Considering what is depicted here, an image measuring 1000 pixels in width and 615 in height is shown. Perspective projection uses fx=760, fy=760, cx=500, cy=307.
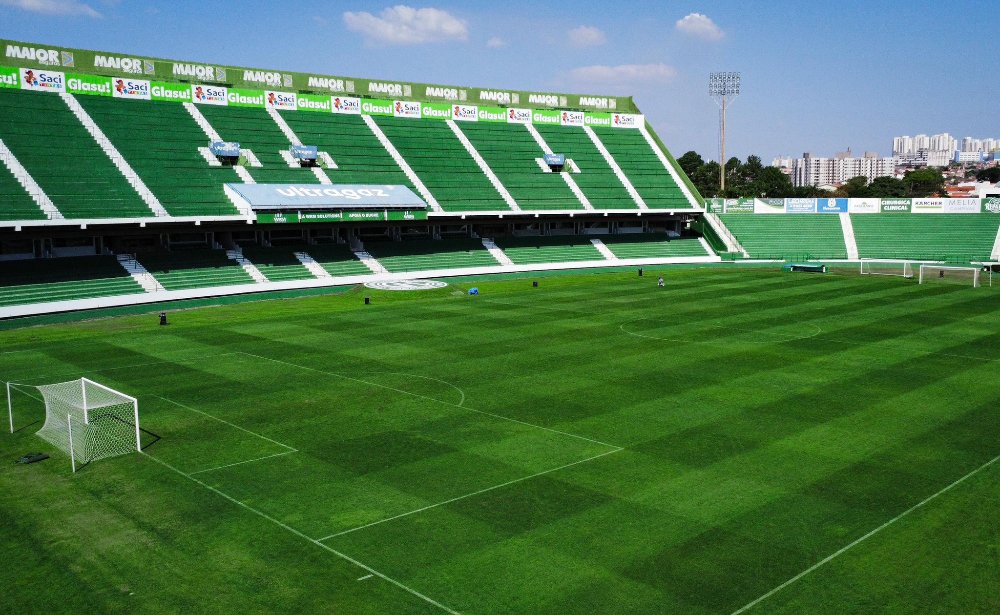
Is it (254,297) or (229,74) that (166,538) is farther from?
(229,74)

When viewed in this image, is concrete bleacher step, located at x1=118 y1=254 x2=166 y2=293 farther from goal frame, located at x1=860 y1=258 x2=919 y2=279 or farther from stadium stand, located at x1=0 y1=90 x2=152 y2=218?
goal frame, located at x1=860 y1=258 x2=919 y2=279

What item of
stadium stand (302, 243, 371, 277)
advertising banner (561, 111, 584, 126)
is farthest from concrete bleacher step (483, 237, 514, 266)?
advertising banner (561, 111, 584, 126)

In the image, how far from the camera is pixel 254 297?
43844 mm

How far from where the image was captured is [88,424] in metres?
16.7

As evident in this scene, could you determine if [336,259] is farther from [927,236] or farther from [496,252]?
[927,236]

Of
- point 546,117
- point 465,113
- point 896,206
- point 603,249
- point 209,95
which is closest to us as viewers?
point 209,95

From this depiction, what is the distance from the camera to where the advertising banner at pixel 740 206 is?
7025 centimetres

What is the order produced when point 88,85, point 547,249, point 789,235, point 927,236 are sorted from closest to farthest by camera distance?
point 88,85, point 547,249, point 927,236, point 789,235

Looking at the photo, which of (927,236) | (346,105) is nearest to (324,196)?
(346,105)

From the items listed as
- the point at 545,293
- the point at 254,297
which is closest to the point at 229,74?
the point at 254,297

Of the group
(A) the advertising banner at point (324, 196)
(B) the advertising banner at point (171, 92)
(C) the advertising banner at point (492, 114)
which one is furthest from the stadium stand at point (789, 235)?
(B) the advertising banner at point (171, 92)

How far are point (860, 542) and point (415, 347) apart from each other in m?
18.4

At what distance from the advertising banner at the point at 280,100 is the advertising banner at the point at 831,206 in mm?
46685

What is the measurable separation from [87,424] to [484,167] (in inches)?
1962
